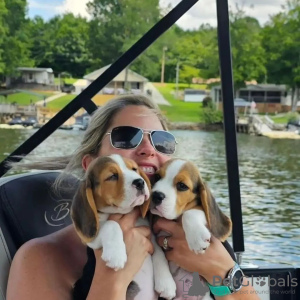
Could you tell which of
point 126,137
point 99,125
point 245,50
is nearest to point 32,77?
point 245,50

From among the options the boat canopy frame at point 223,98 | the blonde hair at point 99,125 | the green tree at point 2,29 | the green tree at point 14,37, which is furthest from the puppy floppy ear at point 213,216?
the green tree at point 14,37

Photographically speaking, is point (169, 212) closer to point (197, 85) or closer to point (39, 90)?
point (39, 90)

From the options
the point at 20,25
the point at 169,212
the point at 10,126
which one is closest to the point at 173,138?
the point at 169,212

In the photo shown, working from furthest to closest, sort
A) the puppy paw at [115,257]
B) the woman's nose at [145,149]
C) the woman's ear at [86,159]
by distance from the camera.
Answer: the woman's ear at [86,159] → the woman's nose at [145,149] → the puppy paw at [115,257]

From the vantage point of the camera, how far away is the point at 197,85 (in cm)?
559

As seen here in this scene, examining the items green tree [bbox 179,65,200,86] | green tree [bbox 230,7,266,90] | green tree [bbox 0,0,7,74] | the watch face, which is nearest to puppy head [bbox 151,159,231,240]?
the watch face

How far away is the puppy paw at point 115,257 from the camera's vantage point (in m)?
1.19

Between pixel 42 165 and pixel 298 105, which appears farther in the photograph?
pixel 298 105

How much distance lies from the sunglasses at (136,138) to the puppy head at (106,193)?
6.1 inches

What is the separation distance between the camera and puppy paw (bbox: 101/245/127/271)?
3.91 ft

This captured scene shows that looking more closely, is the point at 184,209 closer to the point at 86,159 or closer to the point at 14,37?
the point at 86,159

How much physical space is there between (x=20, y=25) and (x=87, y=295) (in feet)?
13.9

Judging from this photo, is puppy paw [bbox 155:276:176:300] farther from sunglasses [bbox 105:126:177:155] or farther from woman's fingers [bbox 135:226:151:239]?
sunglasses [bbox 105:126:177:155]

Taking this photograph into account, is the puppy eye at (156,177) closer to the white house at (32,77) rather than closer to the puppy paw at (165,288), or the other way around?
the puppy paw at (165,288)
